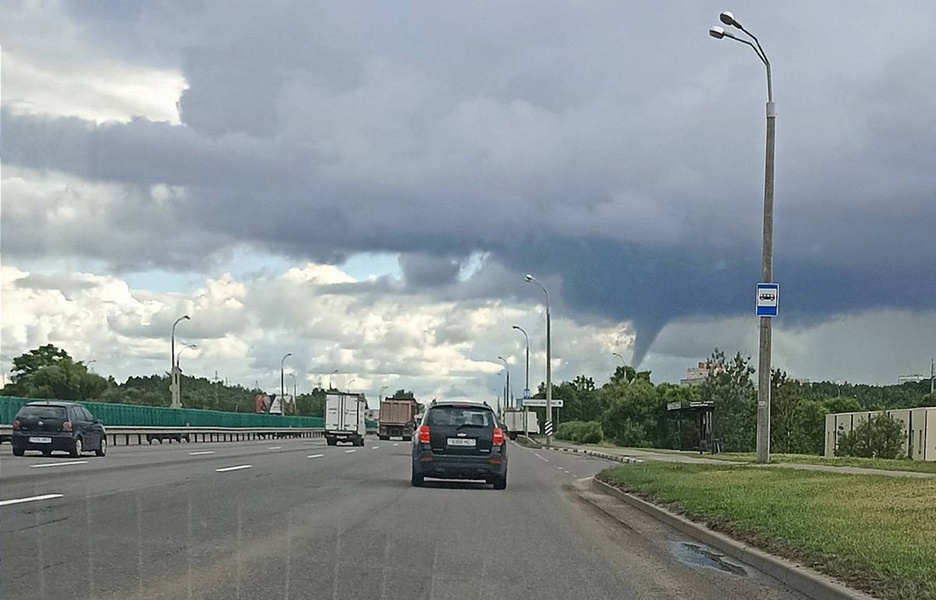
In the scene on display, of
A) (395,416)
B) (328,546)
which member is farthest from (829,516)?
(395,416)

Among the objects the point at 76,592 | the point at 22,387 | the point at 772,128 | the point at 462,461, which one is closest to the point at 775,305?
the point at 772,128

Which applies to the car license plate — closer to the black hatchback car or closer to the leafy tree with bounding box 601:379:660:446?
the black hatchback car

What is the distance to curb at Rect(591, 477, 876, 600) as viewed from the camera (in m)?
10.0

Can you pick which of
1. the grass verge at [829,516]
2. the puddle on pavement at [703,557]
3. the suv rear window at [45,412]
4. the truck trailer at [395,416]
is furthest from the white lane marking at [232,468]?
the truck trailer at [395,416]

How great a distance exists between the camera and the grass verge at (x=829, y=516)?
1039cm

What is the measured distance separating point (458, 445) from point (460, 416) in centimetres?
66

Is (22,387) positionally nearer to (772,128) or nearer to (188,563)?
(772,128)

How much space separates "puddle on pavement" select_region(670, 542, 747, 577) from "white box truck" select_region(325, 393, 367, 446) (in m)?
50.6

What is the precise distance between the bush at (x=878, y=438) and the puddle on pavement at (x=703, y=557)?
94.7 feet

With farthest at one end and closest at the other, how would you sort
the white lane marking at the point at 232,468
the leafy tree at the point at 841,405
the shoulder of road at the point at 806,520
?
the leafy tree at the point at 841,405, the white lane marking at the point at 232,468, the shoulder of road at the point at 806,520

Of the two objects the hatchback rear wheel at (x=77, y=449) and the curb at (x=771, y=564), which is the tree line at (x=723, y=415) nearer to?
the hatchback rear wheel at (x=77, y=449)

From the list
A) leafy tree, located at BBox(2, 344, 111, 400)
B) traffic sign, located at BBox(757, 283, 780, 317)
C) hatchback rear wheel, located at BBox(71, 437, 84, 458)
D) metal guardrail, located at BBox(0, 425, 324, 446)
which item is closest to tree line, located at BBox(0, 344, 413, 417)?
leafy tree, located at BBox(2, 344, 111, 400)

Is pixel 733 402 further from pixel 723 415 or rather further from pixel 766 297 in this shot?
pixel 766 297

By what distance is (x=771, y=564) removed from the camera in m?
11.9
